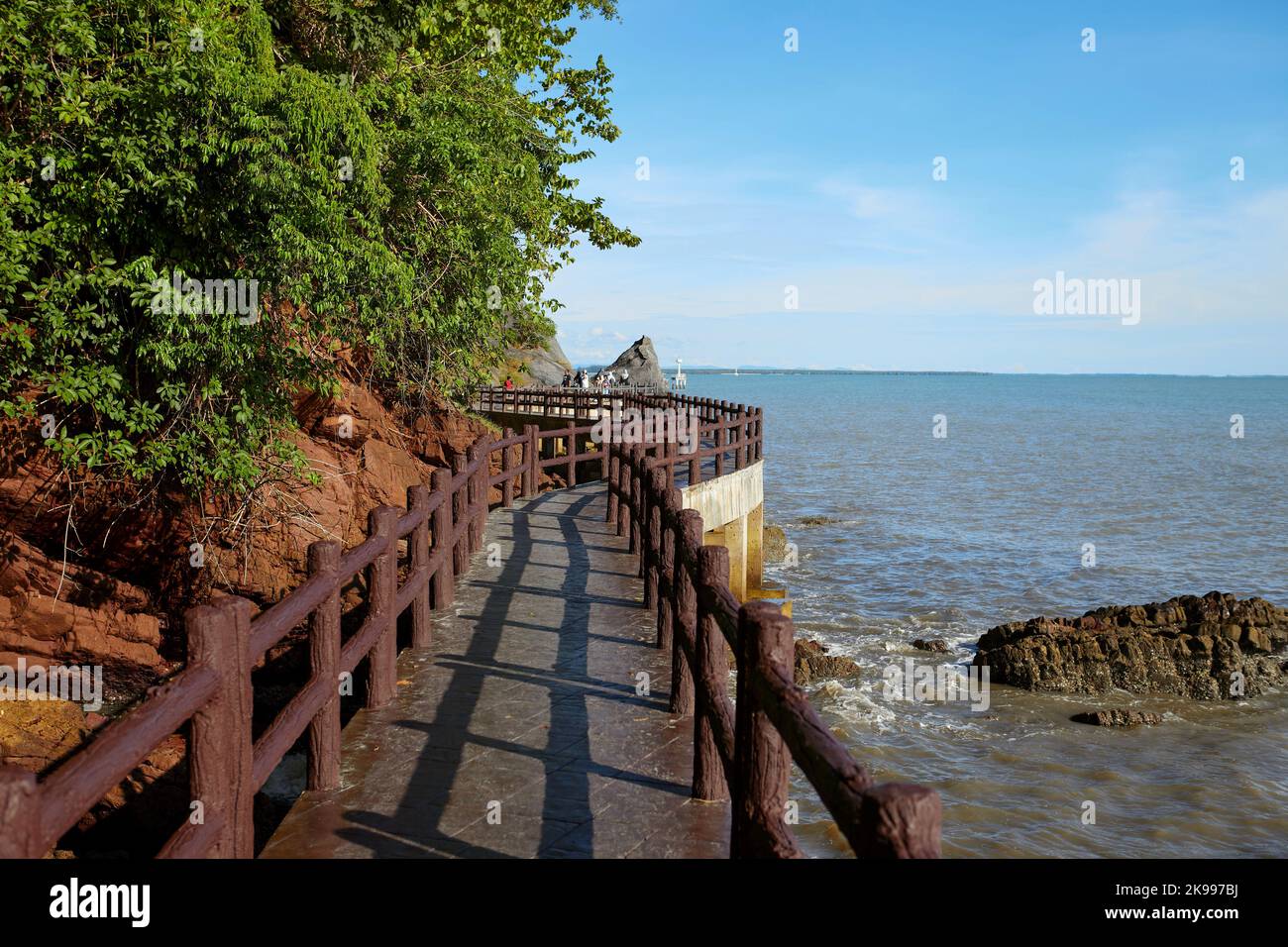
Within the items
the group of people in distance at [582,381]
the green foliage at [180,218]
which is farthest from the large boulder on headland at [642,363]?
the green foliage at [180,218]

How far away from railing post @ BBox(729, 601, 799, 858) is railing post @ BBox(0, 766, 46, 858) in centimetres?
226

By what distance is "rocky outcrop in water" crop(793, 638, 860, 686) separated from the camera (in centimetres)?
1611

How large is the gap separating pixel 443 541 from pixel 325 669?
413 cm

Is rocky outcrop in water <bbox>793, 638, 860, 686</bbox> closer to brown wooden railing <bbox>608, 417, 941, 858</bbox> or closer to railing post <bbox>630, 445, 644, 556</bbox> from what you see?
railing post <bbox>630, 445, 644, 556</bbox>

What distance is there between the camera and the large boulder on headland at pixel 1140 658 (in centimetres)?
1566

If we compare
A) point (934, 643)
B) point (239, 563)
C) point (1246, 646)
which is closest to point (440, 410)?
point (239, 563)

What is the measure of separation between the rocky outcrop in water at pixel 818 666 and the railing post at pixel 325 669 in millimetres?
11406

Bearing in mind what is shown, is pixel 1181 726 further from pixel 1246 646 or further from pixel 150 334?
pixel 150 334

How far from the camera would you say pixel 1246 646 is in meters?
17.1

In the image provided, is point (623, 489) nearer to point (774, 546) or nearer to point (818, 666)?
point (818, 666)

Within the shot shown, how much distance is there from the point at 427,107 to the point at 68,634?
9229mm

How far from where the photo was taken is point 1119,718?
1413 centimetres

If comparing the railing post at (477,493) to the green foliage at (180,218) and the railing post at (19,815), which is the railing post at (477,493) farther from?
the railing post at (19,815)

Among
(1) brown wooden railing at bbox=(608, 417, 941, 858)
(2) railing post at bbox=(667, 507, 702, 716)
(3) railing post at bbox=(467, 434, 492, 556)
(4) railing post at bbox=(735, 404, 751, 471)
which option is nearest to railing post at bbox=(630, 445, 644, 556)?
(3) railing post at bbox=(467, 434, 492, 556)
